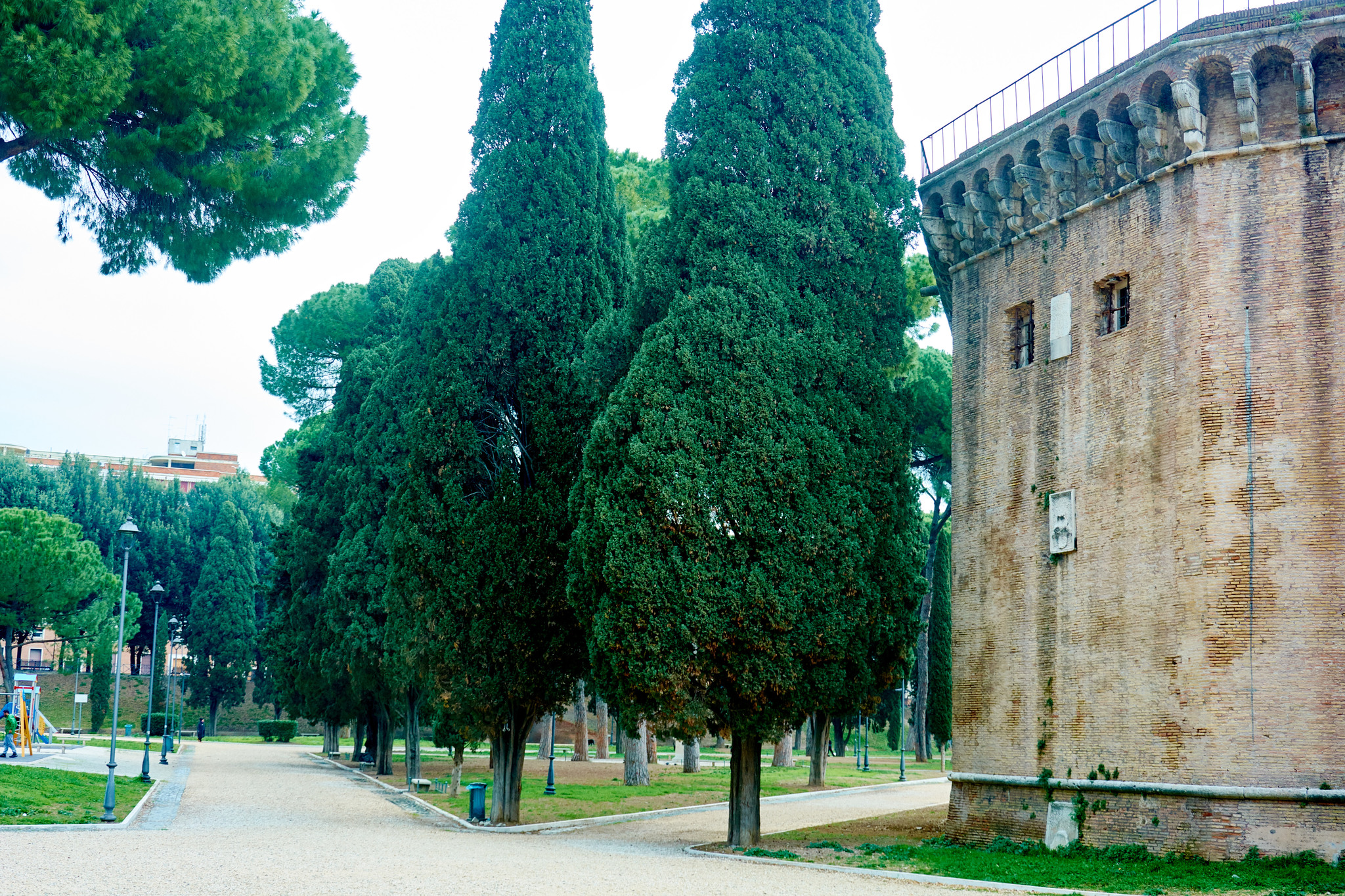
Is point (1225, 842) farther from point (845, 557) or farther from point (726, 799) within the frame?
point (726, 799)

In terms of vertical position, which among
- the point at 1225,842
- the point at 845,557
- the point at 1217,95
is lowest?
the point at 1225,842

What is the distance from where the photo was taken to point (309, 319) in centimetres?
3644

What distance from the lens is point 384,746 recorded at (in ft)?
105

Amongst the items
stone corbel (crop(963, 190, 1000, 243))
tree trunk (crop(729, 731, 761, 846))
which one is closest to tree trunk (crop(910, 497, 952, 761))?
stone corbel (crop(963, 190, 1000, 243))

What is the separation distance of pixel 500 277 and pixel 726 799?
11.2 metres

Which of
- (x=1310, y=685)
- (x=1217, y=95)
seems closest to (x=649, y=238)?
(x=1217, y=95)

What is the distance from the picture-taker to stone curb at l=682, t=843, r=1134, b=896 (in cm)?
1106

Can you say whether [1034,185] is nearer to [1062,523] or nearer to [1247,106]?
[1247,106]

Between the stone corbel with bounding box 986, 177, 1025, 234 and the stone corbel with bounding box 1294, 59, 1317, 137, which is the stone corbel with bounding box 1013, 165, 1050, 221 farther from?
the stone corbel with bounding box 1294, 59, 1317, 137

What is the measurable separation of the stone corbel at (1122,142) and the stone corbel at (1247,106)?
1.24 metres

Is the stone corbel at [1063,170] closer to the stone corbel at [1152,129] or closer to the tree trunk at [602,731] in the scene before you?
the stone corbel at [1152,129]

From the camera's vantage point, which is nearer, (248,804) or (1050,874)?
(1050,874)

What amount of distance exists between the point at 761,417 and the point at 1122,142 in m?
5.42

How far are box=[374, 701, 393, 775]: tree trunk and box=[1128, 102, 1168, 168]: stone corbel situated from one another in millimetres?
24470
